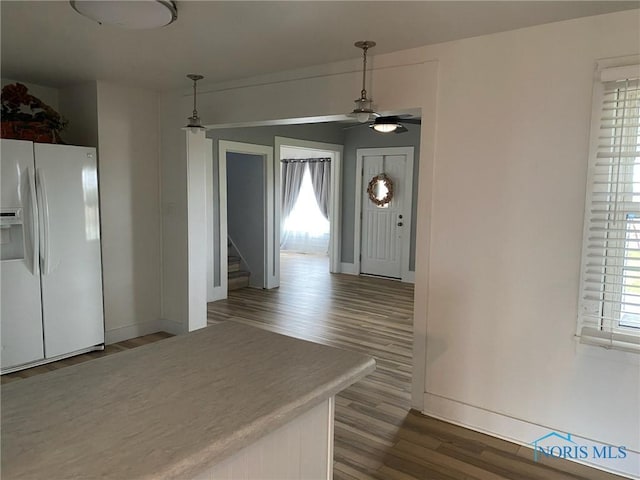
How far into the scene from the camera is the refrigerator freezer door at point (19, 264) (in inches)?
126

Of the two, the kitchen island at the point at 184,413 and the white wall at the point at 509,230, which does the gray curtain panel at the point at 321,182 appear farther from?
the kitchen island at the point at 184,413

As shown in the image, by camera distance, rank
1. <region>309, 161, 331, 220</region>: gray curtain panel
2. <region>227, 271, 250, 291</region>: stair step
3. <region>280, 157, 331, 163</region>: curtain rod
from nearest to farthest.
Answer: <region>227, 271, 250, 291</region>: stair step → <region>280, 157, 331, 163</region>: curtain rod → <region>309, 161, 331, 220</region>: gray curtain panel

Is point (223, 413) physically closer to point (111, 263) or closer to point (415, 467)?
point (415, 467)

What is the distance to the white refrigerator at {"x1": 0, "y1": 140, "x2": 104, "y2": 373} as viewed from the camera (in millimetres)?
3248

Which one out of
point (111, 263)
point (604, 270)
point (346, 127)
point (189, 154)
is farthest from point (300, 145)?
point (604, 270)

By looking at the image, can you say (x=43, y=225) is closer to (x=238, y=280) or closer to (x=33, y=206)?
(x=33, y=206)

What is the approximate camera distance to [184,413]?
1.00 metres

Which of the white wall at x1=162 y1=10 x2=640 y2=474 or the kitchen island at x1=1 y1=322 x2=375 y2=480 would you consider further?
the white wall at x1=162 y1=10 x2=640 y2=474

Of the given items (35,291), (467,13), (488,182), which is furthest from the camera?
(35,291)

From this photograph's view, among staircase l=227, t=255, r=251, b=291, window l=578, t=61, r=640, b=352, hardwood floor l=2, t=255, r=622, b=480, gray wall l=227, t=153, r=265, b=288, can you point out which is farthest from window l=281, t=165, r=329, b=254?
window l=578, t=61, r=640, b=352

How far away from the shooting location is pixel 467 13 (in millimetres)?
2213

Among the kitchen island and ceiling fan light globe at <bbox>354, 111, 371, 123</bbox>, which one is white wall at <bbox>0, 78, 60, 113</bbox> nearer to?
ceiling fan light globe at <bbox>354, 111, 371, 123</bbox>

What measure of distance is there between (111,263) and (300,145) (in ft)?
11.8

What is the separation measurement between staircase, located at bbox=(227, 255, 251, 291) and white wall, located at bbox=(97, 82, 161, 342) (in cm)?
201
